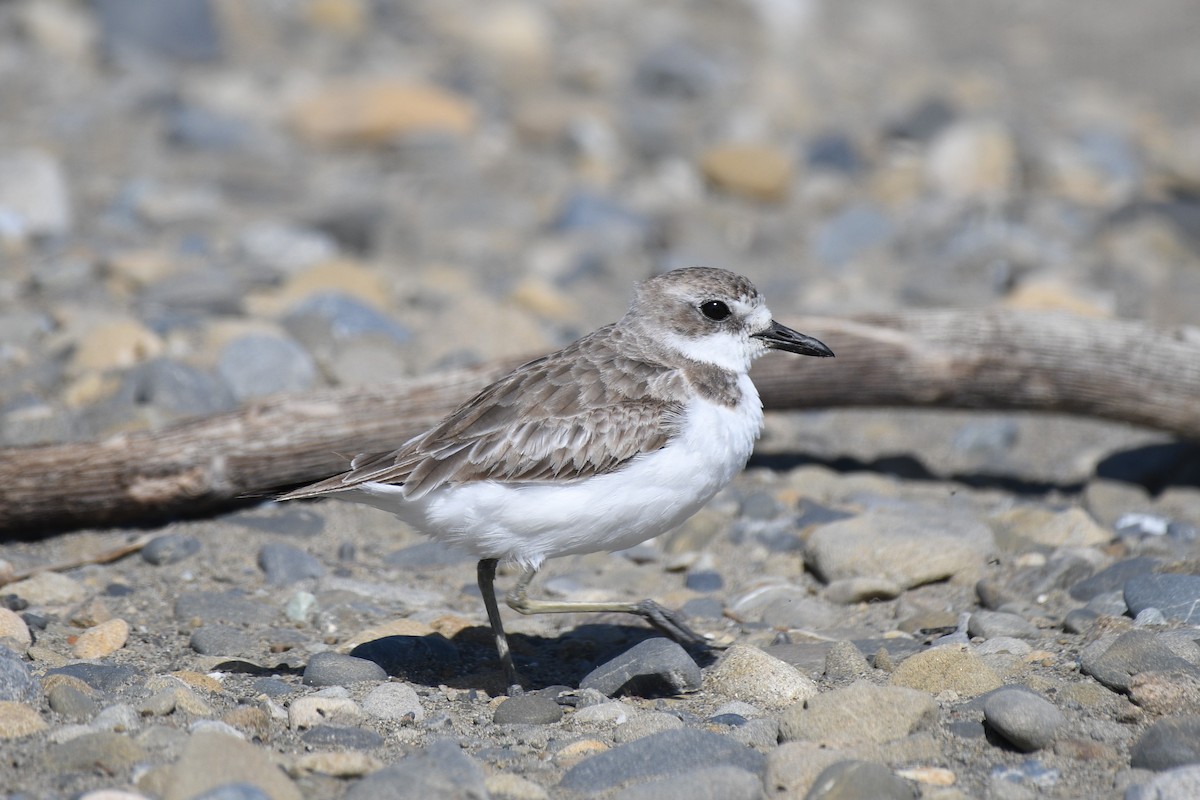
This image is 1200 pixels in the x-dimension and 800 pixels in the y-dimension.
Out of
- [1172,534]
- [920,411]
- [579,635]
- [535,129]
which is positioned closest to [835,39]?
[535,129]

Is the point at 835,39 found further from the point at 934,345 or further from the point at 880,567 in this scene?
the point at 880,567

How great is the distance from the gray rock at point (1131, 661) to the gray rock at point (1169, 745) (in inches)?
13.7

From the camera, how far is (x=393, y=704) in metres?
4.89

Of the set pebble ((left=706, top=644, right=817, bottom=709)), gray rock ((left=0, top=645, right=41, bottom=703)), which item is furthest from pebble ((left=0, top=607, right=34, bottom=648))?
pebble ((left=706, top=644, right=817, bottom=709))

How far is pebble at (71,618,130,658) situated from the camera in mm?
5289

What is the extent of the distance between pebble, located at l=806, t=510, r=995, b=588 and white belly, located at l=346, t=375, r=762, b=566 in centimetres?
132

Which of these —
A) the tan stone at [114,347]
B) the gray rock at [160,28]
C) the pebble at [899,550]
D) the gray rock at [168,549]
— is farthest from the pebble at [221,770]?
the gray rock at [160,28]

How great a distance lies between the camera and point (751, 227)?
11.1m

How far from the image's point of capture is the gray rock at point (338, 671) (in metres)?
5.12

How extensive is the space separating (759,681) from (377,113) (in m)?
8.22

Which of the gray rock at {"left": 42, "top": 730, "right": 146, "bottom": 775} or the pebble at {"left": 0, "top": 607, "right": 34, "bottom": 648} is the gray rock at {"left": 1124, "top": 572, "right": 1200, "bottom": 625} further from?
the pebble at {"left": 0, "top": 607, "right": 34, "bottom": 648}

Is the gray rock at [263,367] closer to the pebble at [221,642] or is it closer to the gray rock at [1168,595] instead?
the pebble at [221,642]

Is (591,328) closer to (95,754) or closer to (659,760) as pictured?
(659,760)

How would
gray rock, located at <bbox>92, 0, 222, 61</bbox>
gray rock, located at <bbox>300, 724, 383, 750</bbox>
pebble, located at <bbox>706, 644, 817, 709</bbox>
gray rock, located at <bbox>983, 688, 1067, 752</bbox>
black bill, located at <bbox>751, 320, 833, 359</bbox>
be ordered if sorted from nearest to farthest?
gray rock, located at <bbox>983, 688, 1067, 752</bbox> → gray rock, located at <bbox>300, 724, 383, 750</bbox> → pebble, located at <bbox>706, 644, 817, 709</bbox> → black bill, located at <bbox>751, 320, 833, 359</bbox> → gray rock, located at <bbox>92, 0, 222, 61</bbox>
